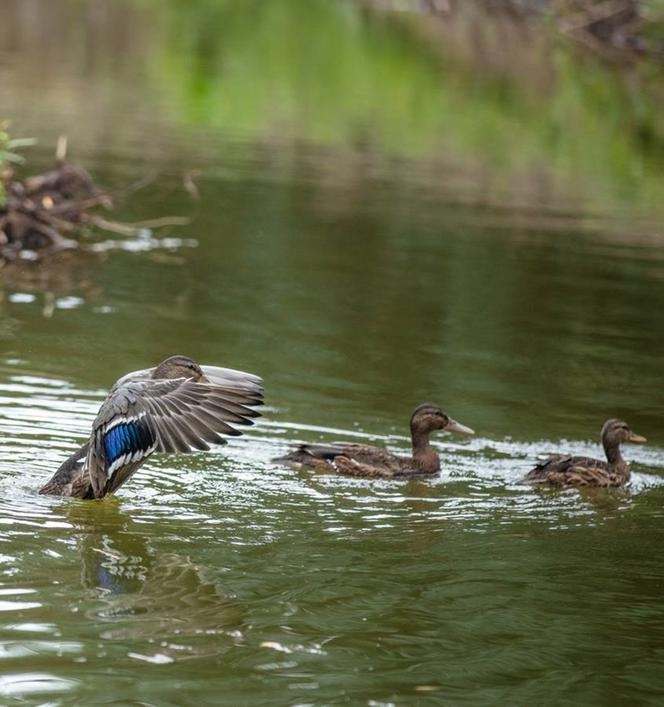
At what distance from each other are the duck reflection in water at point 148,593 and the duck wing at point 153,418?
1.09 ft

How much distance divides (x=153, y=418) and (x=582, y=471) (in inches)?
120

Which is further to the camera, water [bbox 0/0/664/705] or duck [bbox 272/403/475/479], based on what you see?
duck [bbox 272/403/475/479]

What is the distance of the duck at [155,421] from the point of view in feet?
29.1

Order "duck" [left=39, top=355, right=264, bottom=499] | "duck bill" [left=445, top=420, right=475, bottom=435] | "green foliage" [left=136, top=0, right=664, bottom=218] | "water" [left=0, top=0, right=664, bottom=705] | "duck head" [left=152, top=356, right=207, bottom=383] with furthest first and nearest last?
"green foliage" [left=136, top=0, right=664, bottom=218] < "duck bill" [left=445, top=420, right=475, bottom=435] < "duck head" [left=152, top=356, right=207, bottom=383] < "duck" [left=39, top=355, right=264, bottom=499] < "water" [left=0, top=0, right=664, bottom=705]

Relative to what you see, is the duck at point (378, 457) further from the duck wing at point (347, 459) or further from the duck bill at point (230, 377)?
the duck bill at point (230, 377)

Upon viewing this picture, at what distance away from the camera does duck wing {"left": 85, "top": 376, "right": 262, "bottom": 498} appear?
29.2ft

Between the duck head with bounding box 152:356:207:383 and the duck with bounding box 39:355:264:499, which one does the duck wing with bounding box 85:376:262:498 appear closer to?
the duck with bounding box 39:355:264:499

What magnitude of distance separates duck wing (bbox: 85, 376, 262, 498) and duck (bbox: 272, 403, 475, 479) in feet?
4.28

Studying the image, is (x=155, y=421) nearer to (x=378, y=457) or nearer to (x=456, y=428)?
(x=378, y=457)

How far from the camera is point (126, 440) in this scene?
9008 millimetres

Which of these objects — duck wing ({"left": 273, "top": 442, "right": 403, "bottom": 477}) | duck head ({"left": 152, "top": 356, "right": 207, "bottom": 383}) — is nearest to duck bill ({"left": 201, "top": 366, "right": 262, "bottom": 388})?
duck head ({"left": 152, "top": 356, "right": 207, "bottom": 383})

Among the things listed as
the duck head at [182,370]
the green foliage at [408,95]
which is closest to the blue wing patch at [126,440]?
the duck head at [182,370]

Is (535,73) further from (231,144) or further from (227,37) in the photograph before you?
(231,144)

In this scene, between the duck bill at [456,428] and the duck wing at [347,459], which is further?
the duck bill at [456,428]
